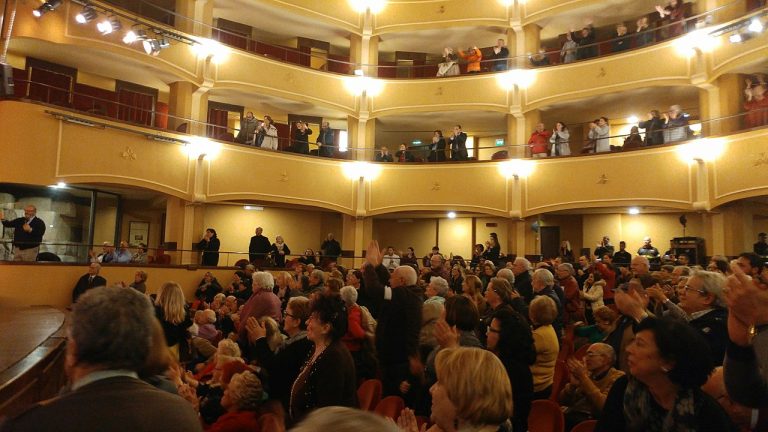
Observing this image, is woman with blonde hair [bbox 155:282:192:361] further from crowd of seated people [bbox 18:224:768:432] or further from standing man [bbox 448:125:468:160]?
standing man [bbox 448:125:468:160]

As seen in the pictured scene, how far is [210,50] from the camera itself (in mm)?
13266

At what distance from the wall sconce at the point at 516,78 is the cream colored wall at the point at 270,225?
18.6 ft

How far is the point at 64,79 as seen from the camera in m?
12.2

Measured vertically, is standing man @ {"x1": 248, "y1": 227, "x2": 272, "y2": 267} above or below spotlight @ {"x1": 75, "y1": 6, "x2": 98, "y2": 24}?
below

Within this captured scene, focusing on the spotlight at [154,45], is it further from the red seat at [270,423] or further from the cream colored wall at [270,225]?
the red seat at [270,423]

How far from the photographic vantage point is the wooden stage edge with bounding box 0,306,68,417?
2.57 m

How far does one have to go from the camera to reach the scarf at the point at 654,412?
1.95m

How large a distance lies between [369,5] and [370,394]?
14.2m

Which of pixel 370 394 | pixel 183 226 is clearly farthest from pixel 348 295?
pixel 183 226

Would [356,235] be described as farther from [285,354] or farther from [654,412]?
[654,412]

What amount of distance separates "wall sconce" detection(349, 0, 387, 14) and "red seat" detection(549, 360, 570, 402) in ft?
45.0

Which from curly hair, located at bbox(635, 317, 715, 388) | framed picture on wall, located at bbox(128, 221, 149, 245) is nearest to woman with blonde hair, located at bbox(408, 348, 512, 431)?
curly hair, located at bbox(635, 317, 715, 388)

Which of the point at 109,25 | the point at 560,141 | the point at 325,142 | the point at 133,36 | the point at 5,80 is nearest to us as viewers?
the point at 5,80

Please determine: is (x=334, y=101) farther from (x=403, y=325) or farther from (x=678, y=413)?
(x=678, y=413)
